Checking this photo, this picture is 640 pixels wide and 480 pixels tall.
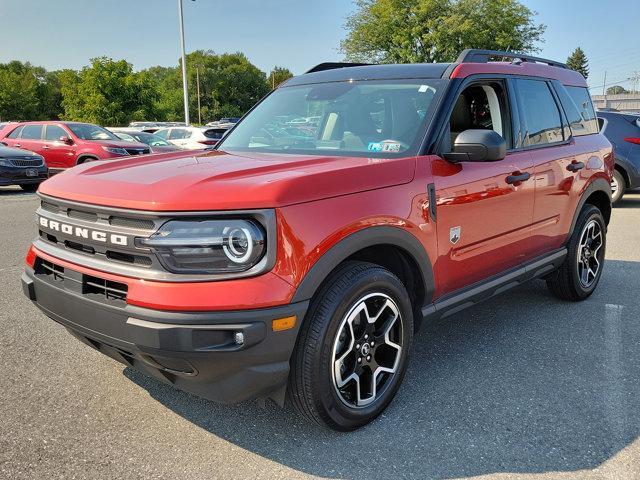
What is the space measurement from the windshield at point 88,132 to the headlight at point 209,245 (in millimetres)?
13406

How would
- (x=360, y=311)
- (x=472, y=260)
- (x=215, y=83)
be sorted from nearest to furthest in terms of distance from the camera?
(x=360, y=311), (x=472, y=260), (x=215, y=83)

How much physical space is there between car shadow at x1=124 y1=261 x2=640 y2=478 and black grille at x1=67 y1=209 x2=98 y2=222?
112cm

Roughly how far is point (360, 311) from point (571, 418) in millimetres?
1268

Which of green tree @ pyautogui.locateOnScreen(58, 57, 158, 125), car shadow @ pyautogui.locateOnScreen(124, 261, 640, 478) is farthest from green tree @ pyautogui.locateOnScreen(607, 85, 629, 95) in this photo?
car shadow @ pyautogui.locateOnScreen(124, 261, 640, 478)

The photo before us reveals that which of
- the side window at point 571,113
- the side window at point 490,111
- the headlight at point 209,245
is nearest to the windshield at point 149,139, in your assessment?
the side window at point 571,113

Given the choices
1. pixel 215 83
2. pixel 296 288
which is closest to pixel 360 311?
pixel 296 288

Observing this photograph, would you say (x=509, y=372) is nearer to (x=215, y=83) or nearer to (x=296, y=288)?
(x=296, y=288)

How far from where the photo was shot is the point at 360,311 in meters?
2.77

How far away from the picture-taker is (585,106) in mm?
5062

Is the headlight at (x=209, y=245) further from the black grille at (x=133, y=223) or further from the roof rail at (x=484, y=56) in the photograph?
the roof rail at (x=484, y=56)

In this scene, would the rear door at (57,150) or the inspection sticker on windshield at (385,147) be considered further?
the rear door at (57,150)

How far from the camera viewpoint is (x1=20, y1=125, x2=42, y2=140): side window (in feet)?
48.7

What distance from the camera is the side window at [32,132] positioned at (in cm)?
1485

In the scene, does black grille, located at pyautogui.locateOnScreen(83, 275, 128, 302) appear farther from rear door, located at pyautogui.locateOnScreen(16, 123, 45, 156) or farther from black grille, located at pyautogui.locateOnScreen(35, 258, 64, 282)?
rear door, located at pyautogui.locateOnScreen(16, 123, 45, 156)
